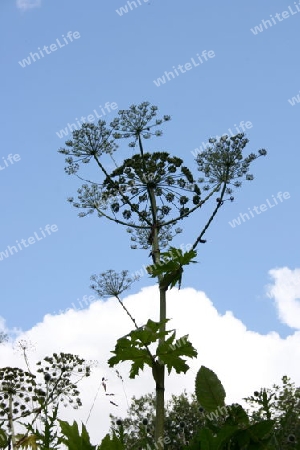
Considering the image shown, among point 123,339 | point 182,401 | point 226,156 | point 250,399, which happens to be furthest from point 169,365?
point 182,401

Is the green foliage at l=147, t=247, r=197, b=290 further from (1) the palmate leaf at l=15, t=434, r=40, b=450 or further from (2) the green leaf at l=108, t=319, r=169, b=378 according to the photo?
(1) the palmate leaf at l=15, t=434, r=40, b=450

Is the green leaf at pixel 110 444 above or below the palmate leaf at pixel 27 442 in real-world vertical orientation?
below

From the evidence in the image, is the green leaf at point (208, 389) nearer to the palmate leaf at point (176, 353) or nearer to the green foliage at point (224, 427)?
the green foliage at point (224, 427)

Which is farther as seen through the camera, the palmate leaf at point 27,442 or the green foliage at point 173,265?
the green foliage at point 173,265

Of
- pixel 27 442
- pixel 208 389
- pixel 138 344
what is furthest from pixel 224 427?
pixel 27 442

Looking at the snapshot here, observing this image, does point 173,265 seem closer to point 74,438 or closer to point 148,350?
point 148,350

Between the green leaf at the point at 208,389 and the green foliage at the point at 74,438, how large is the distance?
0.31m

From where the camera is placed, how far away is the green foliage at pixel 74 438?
4.46 ft

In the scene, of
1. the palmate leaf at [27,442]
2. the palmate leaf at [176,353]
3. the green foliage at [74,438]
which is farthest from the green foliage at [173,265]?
the green foliage at [74,438]

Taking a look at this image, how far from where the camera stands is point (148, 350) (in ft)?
8.27

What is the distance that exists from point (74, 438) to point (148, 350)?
1167 mm

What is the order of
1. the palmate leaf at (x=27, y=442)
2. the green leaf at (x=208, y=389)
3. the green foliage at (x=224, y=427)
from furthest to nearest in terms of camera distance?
the palmate leaf at (x=27, y=442) < the green leaf at (x=208, y=389) < the green foliage at (x=224, y=427)

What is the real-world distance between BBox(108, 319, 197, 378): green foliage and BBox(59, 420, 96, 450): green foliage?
2.84 feet

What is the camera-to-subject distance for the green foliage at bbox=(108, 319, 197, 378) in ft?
7.71
